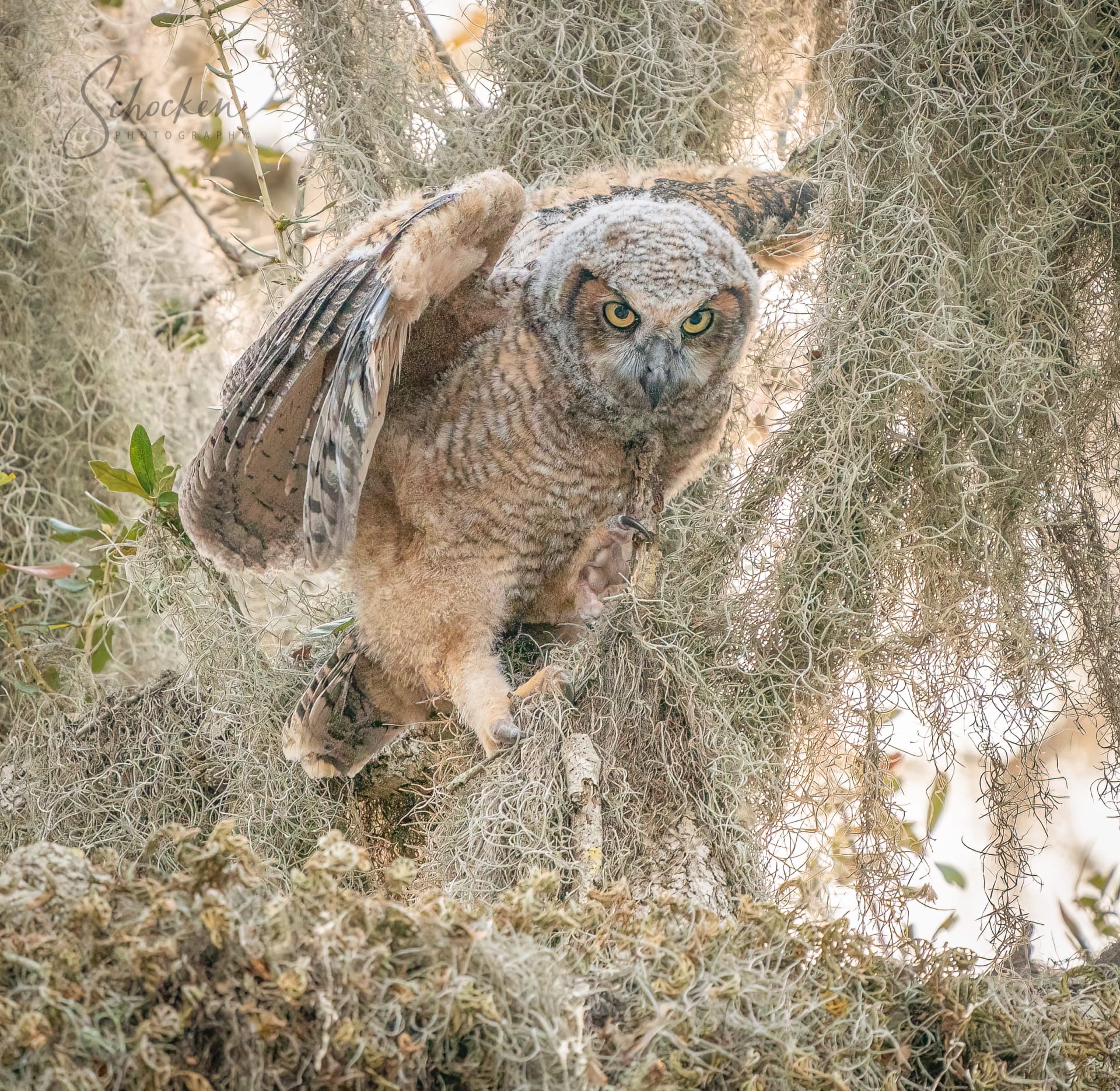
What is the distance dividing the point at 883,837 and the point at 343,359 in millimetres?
1138

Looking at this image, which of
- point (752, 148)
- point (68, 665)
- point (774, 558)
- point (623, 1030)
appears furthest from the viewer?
point (752, 148)

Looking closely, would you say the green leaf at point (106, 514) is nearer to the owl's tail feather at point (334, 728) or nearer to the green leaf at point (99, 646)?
the green leaf at point (99, 646)

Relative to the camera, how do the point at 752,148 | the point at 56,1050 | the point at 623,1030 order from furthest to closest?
the point at 752,148 < the point at 623,1030 < the point at 56,1050

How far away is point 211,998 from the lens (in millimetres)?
1159

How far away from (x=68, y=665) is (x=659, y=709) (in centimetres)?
134

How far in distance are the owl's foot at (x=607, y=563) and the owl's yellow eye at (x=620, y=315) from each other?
0.34 m

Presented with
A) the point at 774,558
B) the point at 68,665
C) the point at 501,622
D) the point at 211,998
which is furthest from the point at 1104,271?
the point at 68,665

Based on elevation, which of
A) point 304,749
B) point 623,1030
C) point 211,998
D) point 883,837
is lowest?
point 883,837

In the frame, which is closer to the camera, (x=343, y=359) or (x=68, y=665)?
(x=343, y=359)

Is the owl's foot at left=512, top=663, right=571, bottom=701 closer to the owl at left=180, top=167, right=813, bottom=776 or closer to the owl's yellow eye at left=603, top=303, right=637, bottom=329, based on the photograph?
the owl at left=180, top=167, right=813, bottom=776

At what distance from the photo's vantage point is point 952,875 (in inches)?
102

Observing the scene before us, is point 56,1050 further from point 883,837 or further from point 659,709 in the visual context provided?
point 883,837

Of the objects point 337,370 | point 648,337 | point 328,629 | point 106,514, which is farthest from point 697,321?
point 106,514

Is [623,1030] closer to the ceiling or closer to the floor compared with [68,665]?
closer to the floor
